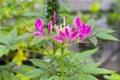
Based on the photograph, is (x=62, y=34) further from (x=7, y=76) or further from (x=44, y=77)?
(x=7, y=76)

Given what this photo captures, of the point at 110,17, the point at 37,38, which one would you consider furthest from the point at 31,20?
the point at 110,17

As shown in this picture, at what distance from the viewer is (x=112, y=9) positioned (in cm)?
493

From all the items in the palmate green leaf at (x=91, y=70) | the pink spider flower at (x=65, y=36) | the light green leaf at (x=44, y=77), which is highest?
the pink spider flower at (x=65, y=36)

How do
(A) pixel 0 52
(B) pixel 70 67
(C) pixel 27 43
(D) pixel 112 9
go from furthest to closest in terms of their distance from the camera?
1. (D) pixel 112 9
2. (C) pixel 27 43
3. (A) pixel 0 52
4. (B) pixel 70 67

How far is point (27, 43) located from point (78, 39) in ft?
3.95

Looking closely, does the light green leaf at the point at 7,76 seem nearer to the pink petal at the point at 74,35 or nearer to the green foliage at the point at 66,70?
the green foliage at the point at 66,70

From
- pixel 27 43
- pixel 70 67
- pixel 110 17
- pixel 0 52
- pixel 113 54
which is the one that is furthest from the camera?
pixel 110 17

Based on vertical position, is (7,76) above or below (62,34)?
below

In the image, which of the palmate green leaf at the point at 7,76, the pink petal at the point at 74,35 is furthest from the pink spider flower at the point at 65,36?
the palmate green leaf at the point at 7,76

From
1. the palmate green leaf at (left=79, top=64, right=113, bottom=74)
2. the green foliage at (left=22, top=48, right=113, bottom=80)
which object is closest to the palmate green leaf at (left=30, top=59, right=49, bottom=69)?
the green foliage at (left=22, top=48, right=113, bottom=80)

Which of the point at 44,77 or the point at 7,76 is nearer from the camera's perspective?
the point at 44,77

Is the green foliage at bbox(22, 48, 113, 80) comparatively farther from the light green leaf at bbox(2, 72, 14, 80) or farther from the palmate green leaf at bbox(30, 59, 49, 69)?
the light green leaf at bbox(2, 72, 14, 80)

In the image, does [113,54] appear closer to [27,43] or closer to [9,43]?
[27,43]

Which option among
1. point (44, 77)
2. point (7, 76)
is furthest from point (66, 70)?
point (7, 76)
